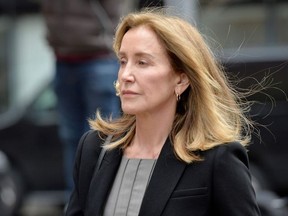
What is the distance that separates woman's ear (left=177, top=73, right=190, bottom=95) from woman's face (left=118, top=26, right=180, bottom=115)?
0.04 meters

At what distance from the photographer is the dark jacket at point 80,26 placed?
18.6ft

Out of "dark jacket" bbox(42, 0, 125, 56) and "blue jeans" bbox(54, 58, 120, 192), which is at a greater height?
"dark jacket" bbox(42, 0, 125, 56)

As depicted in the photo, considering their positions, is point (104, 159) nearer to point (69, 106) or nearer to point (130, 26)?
point (130, 26)

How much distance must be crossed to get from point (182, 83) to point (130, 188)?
0.39 m

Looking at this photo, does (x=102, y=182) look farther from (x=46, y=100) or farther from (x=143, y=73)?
(x=46, y=100)

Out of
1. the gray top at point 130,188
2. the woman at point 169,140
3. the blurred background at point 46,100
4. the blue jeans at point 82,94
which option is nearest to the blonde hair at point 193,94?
the woman at point 169,140

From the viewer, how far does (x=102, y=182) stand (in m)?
3.34

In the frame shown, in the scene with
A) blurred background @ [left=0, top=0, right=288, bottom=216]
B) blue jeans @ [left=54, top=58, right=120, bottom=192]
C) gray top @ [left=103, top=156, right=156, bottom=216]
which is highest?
gray top @ [left=103, top=156, right=156, bottom=216]

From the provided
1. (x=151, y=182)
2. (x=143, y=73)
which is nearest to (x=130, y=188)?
(x=151, y=182)

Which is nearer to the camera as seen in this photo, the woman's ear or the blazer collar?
the blazer collar

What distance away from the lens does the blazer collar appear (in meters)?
3.20

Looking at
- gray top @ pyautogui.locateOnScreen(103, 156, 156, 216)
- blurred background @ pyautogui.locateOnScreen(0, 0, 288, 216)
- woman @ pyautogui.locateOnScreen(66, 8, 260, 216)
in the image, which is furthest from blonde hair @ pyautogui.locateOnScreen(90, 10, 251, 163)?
blurred background @ pyautogui.locateOnScreen(0, 0, 288, 216)

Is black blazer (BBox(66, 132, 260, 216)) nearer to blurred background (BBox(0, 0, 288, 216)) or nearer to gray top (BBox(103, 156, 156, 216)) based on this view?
gray top (BBox(103, 156, 156, 216))

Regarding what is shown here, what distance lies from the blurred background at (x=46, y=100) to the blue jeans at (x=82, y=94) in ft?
8.96
